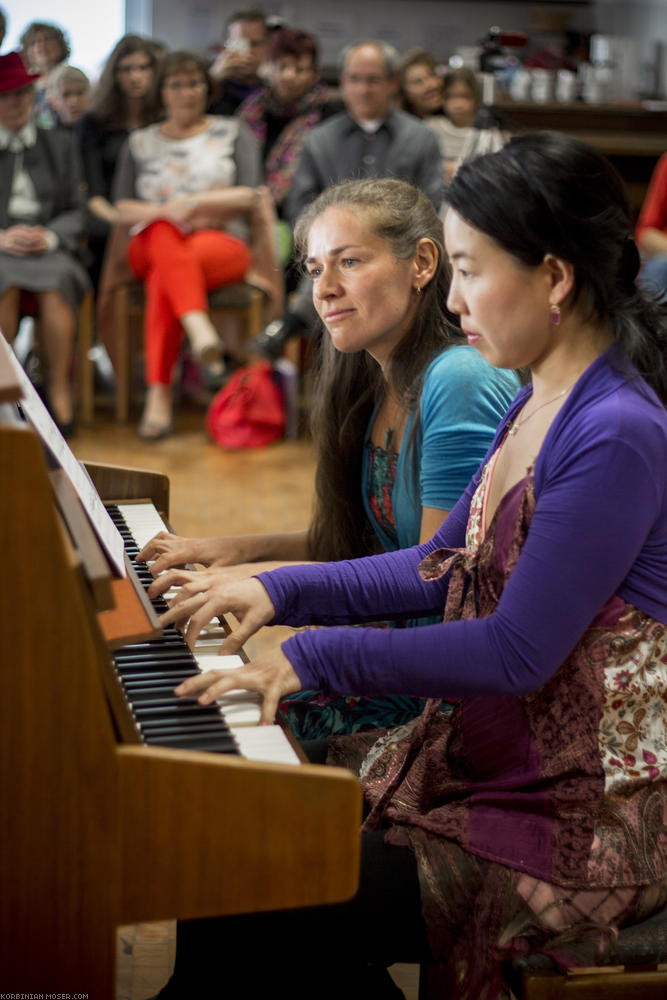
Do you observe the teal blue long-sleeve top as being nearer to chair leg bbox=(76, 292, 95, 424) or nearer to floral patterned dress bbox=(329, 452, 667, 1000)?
floral patterned dress bbox=(329, 452, 667, 1000)

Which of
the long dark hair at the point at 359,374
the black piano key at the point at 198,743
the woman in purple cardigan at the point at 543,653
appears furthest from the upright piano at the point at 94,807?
the long dark hair at the point at 359,374

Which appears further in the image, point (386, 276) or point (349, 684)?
point (386, 276)

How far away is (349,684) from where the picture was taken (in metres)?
1.14

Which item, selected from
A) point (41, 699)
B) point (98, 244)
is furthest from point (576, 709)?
point (98, 244)

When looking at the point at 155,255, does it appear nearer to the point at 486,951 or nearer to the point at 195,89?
the point at 195,89

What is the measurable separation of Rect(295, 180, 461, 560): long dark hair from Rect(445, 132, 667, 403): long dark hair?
0.41 metres

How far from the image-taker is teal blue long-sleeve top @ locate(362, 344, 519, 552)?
4.94 feet

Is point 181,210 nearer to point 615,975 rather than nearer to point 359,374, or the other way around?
point 359,374

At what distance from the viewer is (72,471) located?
48.7 inches

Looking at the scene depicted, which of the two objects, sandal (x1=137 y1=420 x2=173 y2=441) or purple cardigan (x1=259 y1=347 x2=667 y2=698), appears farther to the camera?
sandal (x1=137 y1=420 x2=173 y2=441)

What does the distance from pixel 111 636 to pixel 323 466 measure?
0.67m

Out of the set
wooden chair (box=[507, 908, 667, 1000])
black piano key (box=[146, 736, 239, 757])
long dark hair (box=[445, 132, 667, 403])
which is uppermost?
long dark hair (box=[445, 132, 667, 403])

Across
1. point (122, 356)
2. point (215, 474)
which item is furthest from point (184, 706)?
point (122, 356)

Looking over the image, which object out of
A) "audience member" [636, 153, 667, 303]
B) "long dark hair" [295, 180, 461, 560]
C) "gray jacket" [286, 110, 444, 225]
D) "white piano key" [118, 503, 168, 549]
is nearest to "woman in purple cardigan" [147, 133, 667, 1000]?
"long dark hair" [295, 180, 461, 560]
